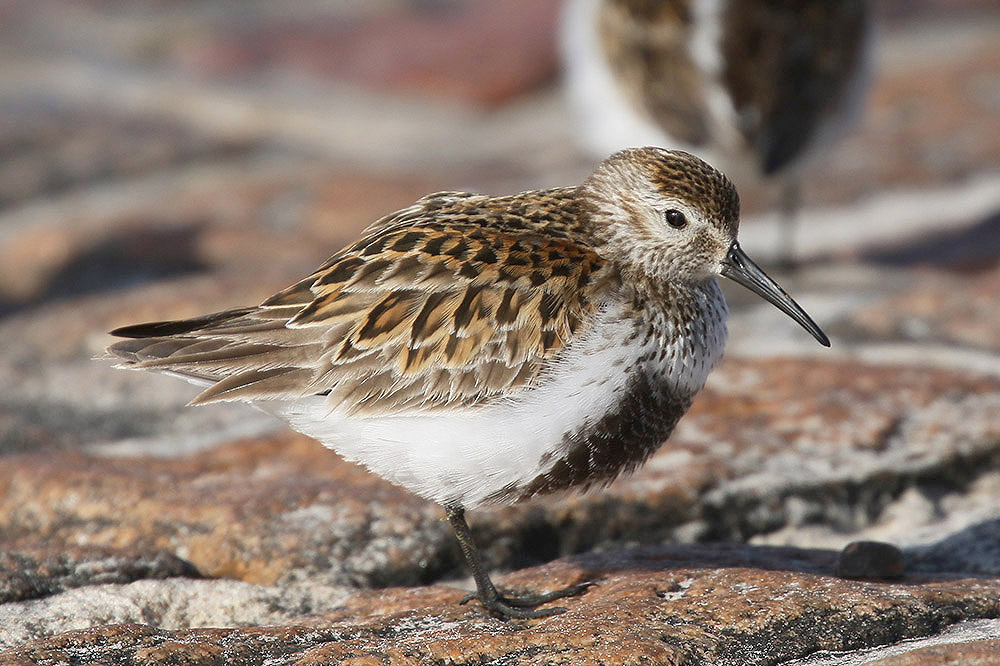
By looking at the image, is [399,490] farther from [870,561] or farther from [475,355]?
[870,561]

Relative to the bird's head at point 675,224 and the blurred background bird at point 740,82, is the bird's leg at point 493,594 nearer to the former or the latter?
the bird's head at point 675,224

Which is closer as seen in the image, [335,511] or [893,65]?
[335,511]

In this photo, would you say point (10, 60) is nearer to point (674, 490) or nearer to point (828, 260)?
point (828, 260)

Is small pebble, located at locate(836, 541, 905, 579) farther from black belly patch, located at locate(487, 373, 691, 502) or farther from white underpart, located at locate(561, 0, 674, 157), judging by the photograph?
white underpart, located at locate(561, 0, 674, 157)

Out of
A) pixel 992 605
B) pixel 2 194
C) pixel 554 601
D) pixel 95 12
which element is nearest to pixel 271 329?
pixel 554 601

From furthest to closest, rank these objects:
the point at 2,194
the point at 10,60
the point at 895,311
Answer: the point at 10,60
the point at 2,194
the point at 895,311

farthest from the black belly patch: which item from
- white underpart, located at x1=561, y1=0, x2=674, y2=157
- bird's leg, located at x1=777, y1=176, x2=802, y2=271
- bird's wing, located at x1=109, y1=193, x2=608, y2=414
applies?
white underpart, located at x1=561, y1=0, x2=674, y2=157
